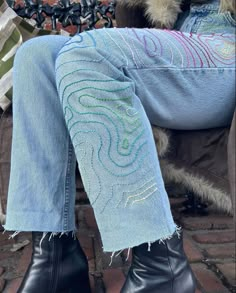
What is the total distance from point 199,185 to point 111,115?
15.8 inches

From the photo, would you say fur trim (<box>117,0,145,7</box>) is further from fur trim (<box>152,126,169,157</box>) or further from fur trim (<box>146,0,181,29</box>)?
fur trim (<box>152,126,169,157</box>)

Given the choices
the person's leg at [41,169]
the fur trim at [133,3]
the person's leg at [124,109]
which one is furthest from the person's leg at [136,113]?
the fur trim at [133,3]

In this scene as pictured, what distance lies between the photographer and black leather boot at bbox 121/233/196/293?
0.94 metres

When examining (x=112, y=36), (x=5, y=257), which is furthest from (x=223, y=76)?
(x=5, y=257)

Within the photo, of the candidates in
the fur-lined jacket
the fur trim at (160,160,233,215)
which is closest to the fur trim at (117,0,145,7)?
the fur-lined jacket

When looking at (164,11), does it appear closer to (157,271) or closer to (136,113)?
(136,113)

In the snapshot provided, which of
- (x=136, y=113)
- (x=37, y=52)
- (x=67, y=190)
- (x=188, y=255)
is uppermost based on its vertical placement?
(x=37, y=52)

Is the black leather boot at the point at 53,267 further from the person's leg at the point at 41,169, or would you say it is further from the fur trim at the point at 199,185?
the fur trim at the point at 199,185

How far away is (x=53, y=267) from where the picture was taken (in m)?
1.05

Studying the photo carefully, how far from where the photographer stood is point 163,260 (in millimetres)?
950

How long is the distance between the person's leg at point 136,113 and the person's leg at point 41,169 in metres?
0.10

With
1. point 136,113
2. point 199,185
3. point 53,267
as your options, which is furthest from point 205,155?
point 53,267

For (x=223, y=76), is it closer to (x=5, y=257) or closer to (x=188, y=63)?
(x=188, y=63)

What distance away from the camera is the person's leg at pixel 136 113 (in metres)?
0.85
